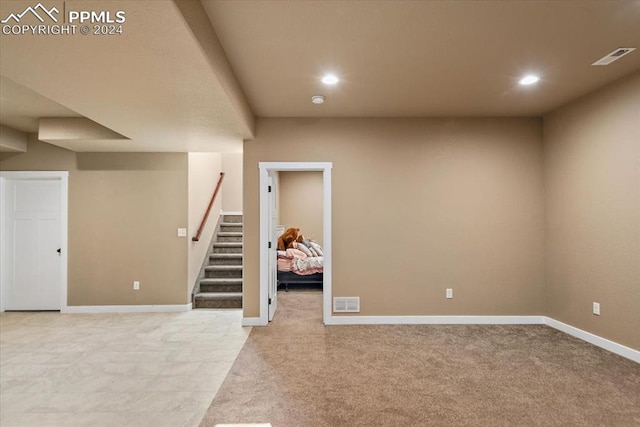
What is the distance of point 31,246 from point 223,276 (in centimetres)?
290

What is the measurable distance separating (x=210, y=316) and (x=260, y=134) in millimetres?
2669

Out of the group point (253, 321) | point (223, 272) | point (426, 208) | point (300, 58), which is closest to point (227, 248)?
point (223, 272)

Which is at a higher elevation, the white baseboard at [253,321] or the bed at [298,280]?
the bed at [298,280]

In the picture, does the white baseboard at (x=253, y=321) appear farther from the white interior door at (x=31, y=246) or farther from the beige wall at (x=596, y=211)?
the beige wall at (x=596, y=211)

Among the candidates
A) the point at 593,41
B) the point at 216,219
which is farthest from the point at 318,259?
the point at 593,41

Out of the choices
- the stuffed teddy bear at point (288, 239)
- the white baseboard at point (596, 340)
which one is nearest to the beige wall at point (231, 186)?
the stuffed teddy bear at point (288, 239)

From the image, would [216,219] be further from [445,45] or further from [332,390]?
[445,45]

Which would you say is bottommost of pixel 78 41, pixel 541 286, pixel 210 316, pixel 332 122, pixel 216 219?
pixel 210 316

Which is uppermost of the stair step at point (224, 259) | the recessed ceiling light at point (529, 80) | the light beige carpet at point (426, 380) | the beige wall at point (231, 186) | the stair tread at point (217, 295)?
the recessed ceiling light at point (529, 80)

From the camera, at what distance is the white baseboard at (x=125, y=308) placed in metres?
4.68

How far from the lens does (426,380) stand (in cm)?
260

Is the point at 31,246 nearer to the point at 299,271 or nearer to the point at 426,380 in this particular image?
the point at 299,271

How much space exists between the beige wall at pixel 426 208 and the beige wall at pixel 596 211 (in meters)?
0.24

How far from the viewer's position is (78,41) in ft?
6.05
